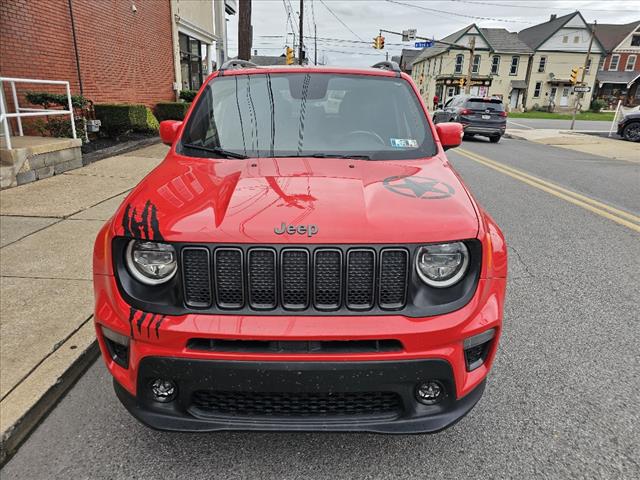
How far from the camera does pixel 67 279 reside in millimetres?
4043

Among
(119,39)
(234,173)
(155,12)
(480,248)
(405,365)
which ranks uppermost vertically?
(155,12)

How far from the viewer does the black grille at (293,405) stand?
79.4 inches

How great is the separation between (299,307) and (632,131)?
2319 centimetres

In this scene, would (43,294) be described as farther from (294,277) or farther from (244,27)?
(244,27)

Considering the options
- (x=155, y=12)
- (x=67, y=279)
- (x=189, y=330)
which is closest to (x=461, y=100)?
(x=155, y=12)

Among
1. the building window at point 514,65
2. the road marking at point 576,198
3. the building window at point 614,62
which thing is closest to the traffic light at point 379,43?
the road marking at point 576,198

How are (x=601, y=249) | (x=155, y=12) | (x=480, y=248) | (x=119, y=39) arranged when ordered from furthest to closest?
(x=155, y=12) < (x=119, y=39) < (x=601, y=249) < (x=480, y=248)

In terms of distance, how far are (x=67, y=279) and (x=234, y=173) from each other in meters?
2.35

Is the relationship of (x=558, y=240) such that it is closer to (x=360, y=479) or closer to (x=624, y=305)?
(x=624, y=305)

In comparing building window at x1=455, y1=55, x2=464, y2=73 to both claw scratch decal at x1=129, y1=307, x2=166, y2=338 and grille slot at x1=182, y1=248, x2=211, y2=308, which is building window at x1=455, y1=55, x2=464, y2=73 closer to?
grille slot at x1=182, y1=248, x2=211, y2=308

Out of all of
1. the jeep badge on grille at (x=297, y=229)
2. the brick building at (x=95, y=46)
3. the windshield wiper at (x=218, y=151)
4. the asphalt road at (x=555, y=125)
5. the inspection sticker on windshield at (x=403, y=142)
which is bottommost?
the asphalt road at (x=555, y=125)

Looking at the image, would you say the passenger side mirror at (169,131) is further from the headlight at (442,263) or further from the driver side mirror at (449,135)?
the headlight at (442,263)

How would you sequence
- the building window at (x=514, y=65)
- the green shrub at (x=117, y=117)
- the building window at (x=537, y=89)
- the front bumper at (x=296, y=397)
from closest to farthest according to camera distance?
the front bumper at (x=296, y=397)
the green shrub at (x=117, y=117)
the building window at (x=514, y=65)
the building window at (x=537, y=89)

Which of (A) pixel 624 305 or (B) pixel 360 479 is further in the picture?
(A) pixel 624 305
